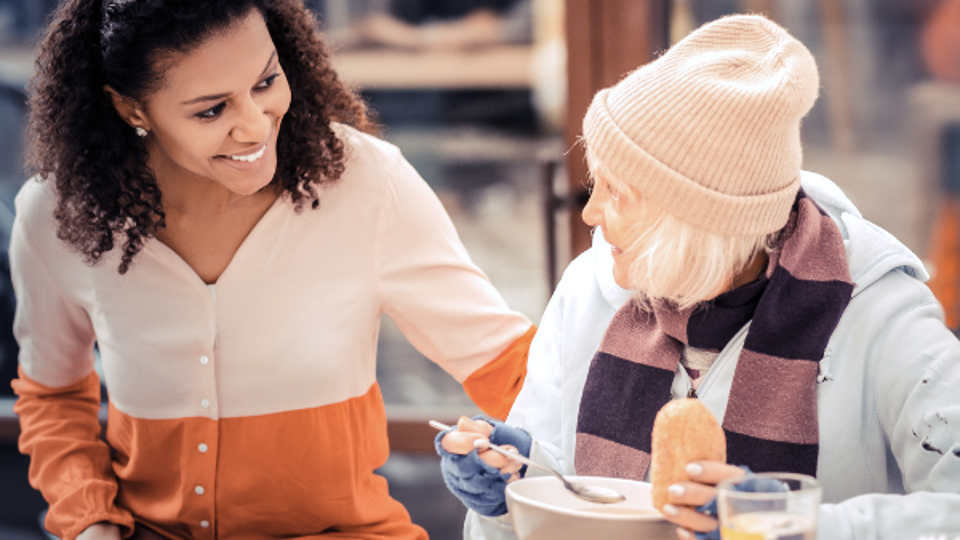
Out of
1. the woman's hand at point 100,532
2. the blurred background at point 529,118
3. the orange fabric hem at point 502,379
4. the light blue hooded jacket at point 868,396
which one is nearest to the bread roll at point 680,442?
the light blue hooded jacket at point 868,396

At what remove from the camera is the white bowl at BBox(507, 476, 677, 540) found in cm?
95

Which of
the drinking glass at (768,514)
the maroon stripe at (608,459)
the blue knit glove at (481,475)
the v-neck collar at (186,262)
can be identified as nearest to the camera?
the drinking glass at (768,514)

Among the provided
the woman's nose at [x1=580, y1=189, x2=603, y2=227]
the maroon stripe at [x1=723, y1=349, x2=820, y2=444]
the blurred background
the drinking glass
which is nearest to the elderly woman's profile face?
the woman's nose at [x1=580, y1=189, x2=603, y2=227]

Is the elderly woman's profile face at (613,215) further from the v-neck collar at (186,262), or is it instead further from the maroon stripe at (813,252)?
the v-neck collar at (186,262)

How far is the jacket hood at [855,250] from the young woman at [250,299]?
25 centimetres

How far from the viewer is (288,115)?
157 cm

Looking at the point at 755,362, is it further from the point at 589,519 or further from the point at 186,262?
the point at 186,262

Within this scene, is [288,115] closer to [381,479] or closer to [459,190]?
[381,479]

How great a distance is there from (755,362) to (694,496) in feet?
1.14

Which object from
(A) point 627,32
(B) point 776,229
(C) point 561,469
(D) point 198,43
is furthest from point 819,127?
(D) point 198,43

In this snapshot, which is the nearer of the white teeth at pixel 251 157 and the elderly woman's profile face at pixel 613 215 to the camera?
the elderly woman's profile face at pixel 613 215

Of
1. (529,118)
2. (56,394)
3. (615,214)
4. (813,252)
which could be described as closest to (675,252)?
(615,214)

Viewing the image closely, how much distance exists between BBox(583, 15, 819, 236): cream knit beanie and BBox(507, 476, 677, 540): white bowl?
1.25 feet

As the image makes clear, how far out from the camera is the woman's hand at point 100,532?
1.53 metres
